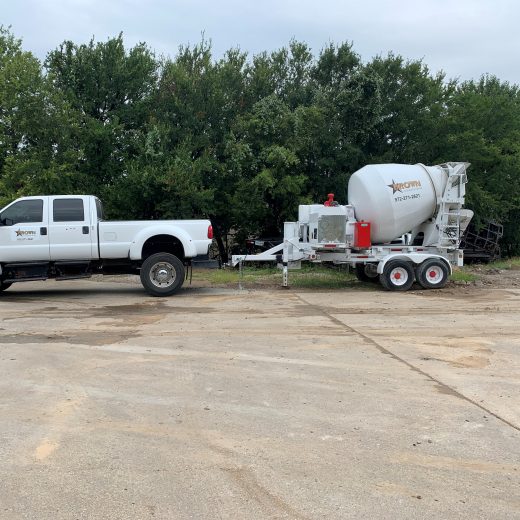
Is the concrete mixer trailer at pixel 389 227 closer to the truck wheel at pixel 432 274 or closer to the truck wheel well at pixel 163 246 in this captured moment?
the truck wheel at pixel 432 274

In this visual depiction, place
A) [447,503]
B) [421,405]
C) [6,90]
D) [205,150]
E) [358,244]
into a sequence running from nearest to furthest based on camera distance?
[447,503]
[421,405]
[358,244]
[6,90]
[205,150]

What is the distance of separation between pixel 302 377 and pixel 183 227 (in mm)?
7880

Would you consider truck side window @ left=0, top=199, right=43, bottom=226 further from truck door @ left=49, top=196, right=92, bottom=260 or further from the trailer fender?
the trailer fender

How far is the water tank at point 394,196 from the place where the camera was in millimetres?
15344

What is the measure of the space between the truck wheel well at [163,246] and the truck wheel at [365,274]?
5.71 metres

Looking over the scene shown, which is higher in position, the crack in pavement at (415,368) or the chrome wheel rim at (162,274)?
the chrome wheel rim at (162,274)

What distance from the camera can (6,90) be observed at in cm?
2073

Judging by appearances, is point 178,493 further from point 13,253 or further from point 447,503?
point 13,253

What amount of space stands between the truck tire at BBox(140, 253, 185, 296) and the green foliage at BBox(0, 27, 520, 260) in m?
7.55

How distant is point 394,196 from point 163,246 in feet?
21.0

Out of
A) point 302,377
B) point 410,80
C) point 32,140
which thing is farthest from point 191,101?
point 302,377

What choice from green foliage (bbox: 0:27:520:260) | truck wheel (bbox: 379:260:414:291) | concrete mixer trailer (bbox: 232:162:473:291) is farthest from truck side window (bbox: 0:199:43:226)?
truck wheel (bbox: 379:260:414:291)

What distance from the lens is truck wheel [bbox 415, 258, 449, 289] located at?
50.8ft

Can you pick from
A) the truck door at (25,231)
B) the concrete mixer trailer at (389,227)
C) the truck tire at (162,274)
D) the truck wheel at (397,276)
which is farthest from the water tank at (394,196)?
the truck door at (25,231)
